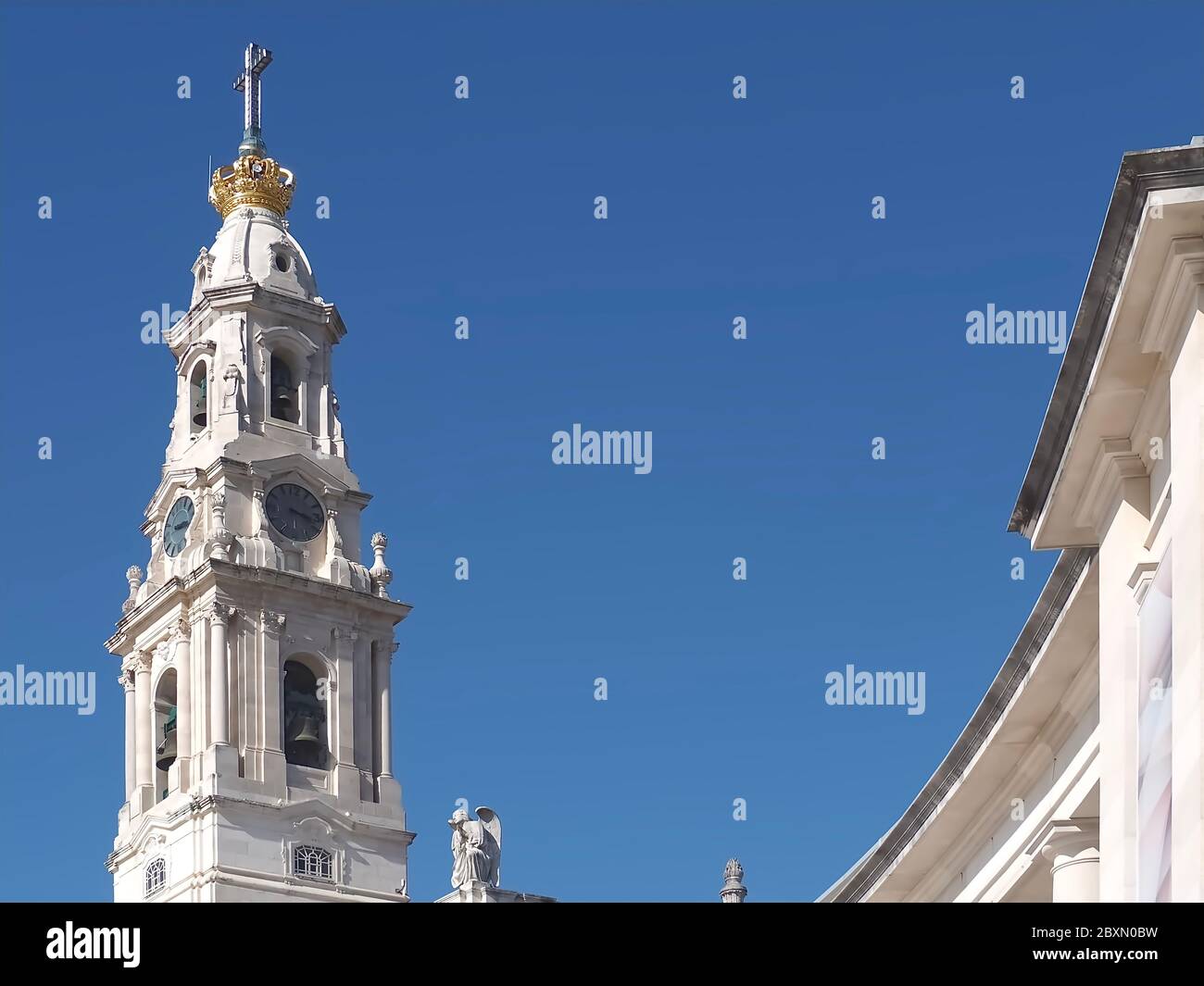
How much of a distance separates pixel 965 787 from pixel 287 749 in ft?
197

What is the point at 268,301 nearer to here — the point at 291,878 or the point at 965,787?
the point at 291,878

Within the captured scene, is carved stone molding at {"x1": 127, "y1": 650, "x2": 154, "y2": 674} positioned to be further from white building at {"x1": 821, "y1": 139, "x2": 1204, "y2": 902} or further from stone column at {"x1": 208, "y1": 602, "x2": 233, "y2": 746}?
white building at {"x1": 821, "y1": 139, "x2": 1204, "y2": 902}

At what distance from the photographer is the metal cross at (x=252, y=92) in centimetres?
10175

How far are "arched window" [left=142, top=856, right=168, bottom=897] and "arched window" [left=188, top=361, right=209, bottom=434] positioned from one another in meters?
Result: 16.7

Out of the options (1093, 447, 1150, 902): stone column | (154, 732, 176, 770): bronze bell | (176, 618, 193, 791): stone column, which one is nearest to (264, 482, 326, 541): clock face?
(176, 618, 193, 791): stone column

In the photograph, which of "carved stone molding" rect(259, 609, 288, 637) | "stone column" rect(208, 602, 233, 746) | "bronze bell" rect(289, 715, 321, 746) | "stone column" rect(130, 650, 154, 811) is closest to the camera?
"stone column" rect(208, 602, 233, 746)

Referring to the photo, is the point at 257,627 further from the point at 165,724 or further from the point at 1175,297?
the point at 1175,297

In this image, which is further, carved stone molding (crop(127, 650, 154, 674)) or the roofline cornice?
carved stone molding (crop(127, 650, 154, 674))

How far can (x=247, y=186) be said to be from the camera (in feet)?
330

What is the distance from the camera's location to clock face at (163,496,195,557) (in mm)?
94312

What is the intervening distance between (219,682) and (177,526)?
8012 millimetres

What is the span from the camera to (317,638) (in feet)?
305

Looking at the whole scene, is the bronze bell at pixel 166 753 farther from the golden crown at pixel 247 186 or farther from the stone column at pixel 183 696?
the golden crown at pixel 247 186

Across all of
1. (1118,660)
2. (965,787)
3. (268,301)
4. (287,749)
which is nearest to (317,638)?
(287,749)
